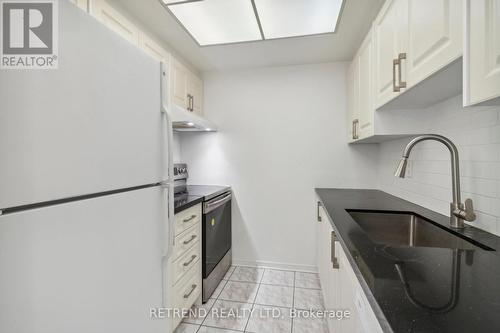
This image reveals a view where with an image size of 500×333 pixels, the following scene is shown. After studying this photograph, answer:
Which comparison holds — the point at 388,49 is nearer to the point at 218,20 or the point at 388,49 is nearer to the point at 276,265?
the point at 218,20

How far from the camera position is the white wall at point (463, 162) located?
1.03 m

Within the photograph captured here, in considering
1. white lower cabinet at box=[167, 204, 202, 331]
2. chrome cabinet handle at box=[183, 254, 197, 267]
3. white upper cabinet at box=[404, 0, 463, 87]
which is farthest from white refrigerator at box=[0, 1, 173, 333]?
white upper cabinet at box=[404, 0, 463, 87]

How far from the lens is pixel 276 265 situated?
8.64 ft

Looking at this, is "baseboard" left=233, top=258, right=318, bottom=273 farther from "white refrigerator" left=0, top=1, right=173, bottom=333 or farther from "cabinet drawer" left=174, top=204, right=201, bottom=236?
"white refrigerator" left=0, top=1, right=173, bottom=333

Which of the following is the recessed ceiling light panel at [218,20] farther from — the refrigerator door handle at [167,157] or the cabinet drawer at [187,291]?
the cabinet drawer at [187,291]

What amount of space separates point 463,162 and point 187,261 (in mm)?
1817

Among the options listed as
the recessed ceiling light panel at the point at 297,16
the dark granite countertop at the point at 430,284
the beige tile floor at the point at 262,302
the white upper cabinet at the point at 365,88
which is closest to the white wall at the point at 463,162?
the dark granite countertop at the point at 430,284

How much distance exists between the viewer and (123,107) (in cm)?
91

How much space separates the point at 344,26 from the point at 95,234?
2144 mm

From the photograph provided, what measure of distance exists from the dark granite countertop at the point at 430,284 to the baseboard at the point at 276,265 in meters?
1.69

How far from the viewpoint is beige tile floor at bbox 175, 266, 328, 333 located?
5.57 ft

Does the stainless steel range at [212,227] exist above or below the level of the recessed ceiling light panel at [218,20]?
below

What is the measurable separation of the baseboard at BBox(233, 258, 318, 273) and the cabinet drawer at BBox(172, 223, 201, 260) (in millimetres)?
1017

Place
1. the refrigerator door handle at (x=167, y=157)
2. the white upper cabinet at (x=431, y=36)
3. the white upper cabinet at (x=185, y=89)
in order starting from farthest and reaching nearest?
the white upper cabinet at (x=185, y=89)
the refrigerator door handle at (x=167, y=157)
the white upper cabinet at (x=431, y=36)
